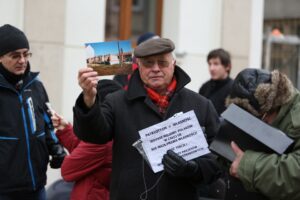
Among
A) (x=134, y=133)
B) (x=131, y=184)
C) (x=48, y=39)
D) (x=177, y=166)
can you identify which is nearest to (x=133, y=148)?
(x=134, y=133)

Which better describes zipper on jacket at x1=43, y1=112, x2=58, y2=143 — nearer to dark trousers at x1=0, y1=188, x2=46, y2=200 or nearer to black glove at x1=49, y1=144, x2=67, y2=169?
black glove at x1=49, y1=144, x2=67, y2=169

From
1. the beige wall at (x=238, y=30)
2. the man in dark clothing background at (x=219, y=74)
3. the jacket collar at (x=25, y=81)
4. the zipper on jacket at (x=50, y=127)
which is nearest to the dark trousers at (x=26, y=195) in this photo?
the zipper on jacket at (x=50, y=127)

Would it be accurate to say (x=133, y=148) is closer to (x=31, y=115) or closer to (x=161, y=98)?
(x=161, y=98)

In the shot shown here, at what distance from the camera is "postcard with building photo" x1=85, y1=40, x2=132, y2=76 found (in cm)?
302

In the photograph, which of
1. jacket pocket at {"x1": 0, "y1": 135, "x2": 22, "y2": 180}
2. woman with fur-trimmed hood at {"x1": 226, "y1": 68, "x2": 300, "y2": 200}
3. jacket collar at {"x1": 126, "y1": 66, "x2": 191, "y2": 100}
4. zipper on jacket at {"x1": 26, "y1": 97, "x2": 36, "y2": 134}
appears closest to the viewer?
woman with fur-trimmed hood at {"x1": 226, "y1": 68, "x2": 300, "y2": 200}

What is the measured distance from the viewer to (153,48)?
3.21 meters

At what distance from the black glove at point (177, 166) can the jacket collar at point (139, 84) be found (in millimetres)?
394

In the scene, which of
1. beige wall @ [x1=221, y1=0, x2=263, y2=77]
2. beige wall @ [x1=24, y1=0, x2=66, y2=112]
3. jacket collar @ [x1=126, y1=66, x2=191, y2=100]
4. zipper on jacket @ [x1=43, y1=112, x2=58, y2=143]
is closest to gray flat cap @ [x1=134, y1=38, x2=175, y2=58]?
jacket collar @ [x1=126, y1=66, x2=191, y2=100]

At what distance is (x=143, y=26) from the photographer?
26.8 feet

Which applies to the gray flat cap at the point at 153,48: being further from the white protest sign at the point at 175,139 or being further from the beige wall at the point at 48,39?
the beige wall at the point at 48,39

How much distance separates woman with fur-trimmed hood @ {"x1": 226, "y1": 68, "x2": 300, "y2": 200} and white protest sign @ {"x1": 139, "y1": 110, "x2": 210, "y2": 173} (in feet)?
1.24

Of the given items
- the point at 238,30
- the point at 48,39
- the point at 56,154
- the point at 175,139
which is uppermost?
the point at 238,30

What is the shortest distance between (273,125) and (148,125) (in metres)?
0.76

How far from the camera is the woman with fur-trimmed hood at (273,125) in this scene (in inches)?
102
